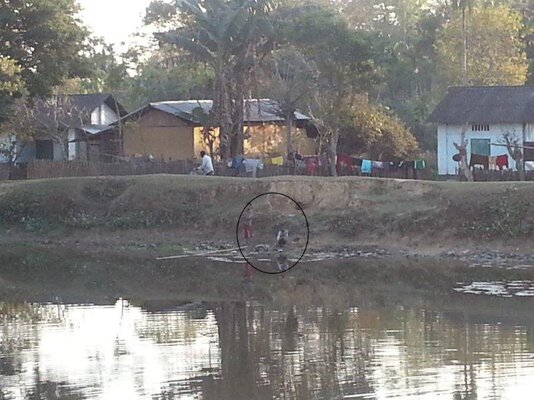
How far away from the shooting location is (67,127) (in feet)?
162

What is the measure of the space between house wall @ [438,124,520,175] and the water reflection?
1023 inches

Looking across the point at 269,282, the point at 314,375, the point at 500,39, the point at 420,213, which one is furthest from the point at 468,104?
the point at 314,375

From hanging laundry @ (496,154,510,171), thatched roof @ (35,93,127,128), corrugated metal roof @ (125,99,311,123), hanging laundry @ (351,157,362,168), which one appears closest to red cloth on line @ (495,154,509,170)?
hanging laundry @ (496,154,510,171)

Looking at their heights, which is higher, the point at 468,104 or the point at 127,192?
the point at 468,104

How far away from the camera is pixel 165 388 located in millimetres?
13492

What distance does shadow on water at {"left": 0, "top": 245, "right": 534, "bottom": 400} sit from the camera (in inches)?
535

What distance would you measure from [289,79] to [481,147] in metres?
8.64

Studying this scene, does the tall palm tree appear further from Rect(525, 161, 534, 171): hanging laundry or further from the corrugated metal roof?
Rect(525, 161, 534, 171): hanging laundry

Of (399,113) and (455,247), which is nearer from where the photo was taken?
(455,247)

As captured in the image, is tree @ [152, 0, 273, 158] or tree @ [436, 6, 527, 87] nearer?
tree @ [152, 0, 273, 158]

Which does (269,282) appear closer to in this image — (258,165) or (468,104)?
(258,165)

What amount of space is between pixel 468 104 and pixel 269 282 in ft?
78.6

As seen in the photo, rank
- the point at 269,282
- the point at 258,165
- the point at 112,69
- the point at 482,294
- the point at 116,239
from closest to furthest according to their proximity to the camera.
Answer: the point at 482,294 → the point at 269,282 → the point at 116,239 → the point at 258,165 → the point at 112,69

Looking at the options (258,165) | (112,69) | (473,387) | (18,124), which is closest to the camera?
(473,387)
